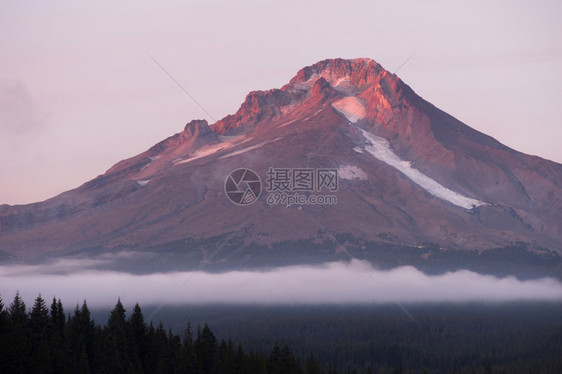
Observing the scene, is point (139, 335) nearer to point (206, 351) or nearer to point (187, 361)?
point (206, 351)

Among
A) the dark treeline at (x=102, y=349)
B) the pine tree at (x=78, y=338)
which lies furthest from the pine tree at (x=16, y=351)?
the pine tree at (x=78, y=338)

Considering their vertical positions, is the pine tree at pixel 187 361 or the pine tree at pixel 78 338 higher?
the pine tree at pixel 78 338

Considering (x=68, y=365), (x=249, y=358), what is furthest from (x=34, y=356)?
(x=249, y=358)

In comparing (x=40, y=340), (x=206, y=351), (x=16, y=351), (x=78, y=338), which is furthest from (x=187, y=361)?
(x=16, y=351)

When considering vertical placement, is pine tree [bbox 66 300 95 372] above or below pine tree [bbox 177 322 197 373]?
above

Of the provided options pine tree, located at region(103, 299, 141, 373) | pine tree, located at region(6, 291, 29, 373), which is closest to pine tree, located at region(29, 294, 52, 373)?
pine tree, located at region(6, 291, 29, 373)

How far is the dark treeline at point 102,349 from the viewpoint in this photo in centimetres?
9494

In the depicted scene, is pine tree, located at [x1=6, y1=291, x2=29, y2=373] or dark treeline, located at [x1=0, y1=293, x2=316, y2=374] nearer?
pine tree, located at [x1=6, y1=291, x2=29, y2=373]

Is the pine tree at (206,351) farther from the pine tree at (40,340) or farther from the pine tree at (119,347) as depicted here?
the pine tree at (40,340)

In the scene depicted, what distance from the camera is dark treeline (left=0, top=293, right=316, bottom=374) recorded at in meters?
94.9

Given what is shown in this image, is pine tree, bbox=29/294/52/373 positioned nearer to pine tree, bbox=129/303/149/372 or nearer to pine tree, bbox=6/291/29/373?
pine tree, bbox=6/291/29/373

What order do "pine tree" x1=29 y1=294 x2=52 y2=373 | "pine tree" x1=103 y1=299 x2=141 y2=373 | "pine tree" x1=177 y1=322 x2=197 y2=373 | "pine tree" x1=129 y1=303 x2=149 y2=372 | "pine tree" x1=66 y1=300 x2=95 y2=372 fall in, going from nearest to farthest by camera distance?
"pine tree" x1=29 y1=294 x2=52 y2=373
"pine tree" x1=103 y1=299 x2=141 y2=373
"pine tree" x1=66 y1=300 x2=95 y2=372
"pine tree" x1=177 y1=322 x2=197 y2=373
"pine tree" x1=129 y1=303 x2=149 y2=372

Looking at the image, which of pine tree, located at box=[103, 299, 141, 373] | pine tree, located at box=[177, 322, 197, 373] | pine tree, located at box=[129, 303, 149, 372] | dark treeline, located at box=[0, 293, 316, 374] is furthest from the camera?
pine tree, located at box=[129, 303, 149, 372]

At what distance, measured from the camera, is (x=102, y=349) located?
4139 inches
